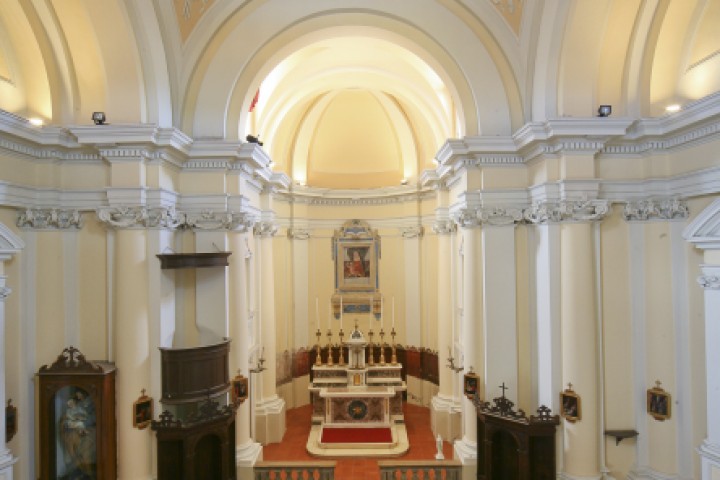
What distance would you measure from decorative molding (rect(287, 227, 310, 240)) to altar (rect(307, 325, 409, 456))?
11.3 ft

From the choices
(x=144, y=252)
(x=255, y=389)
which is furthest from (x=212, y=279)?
(x=255, y=389)

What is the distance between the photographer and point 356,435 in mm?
10891

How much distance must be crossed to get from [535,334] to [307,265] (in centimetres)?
768

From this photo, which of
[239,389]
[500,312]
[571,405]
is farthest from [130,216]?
[571,405]

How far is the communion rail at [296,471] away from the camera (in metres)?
7.71

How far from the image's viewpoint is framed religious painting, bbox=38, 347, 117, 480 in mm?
6734

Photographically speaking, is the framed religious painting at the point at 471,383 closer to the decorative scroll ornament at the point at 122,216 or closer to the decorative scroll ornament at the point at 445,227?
the decorative scroll ornament at the point at 445,227

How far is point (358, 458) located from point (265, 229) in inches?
215

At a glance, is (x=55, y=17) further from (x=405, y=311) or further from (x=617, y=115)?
(x=405, y=311)

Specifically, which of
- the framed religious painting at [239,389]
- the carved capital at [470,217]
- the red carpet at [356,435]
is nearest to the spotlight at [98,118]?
the framed religious painting at [239,389]

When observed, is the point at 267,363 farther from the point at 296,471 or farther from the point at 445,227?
the point at 445,227

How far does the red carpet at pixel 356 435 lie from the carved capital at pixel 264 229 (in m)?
4.81

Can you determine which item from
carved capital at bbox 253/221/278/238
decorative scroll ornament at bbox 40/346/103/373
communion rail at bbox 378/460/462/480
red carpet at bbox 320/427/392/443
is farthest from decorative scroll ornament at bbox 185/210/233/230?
red carpet at bbox 320/427/392/443

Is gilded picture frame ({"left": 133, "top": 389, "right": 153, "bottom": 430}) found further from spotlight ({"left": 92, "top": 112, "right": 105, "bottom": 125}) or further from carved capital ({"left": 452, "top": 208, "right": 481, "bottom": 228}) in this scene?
carved capital ({"left": 452, "top": 208, "right": 481, "bottom": 228})
